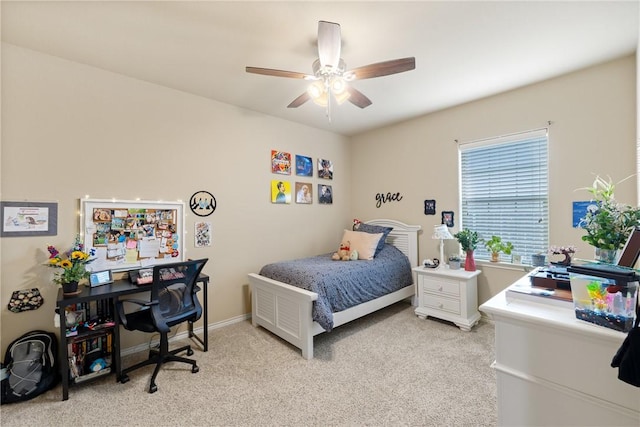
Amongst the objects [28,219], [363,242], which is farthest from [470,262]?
[28,219]

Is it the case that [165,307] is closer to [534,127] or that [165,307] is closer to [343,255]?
[343,255]

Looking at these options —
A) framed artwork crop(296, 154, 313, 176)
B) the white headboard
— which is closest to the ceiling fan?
framed artwork crop(296, 154, 313, 176)

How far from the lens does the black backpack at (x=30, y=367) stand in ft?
6.28

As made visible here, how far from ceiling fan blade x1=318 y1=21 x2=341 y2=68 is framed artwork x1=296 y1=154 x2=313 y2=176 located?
2054 mm

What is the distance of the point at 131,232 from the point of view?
262 centimetres

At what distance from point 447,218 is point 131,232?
359 centimetres

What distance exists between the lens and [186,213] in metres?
2.96

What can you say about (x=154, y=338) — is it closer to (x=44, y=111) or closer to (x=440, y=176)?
(x=44, y=111)

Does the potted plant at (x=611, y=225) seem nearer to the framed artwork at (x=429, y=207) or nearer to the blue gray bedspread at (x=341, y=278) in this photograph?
the blue gray bedspread at (x=341, y=278)

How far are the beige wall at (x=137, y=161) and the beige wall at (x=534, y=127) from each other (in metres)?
1.26

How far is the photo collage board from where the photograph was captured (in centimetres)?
372

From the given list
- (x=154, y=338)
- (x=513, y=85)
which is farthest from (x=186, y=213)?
(x=513, y=85)

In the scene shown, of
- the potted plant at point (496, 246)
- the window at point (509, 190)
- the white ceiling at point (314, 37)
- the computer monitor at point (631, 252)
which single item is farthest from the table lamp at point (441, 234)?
the computer monitor at point (631, 252)

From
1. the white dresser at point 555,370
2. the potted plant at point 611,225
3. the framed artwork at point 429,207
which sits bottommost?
the white dresser at point 555,370
